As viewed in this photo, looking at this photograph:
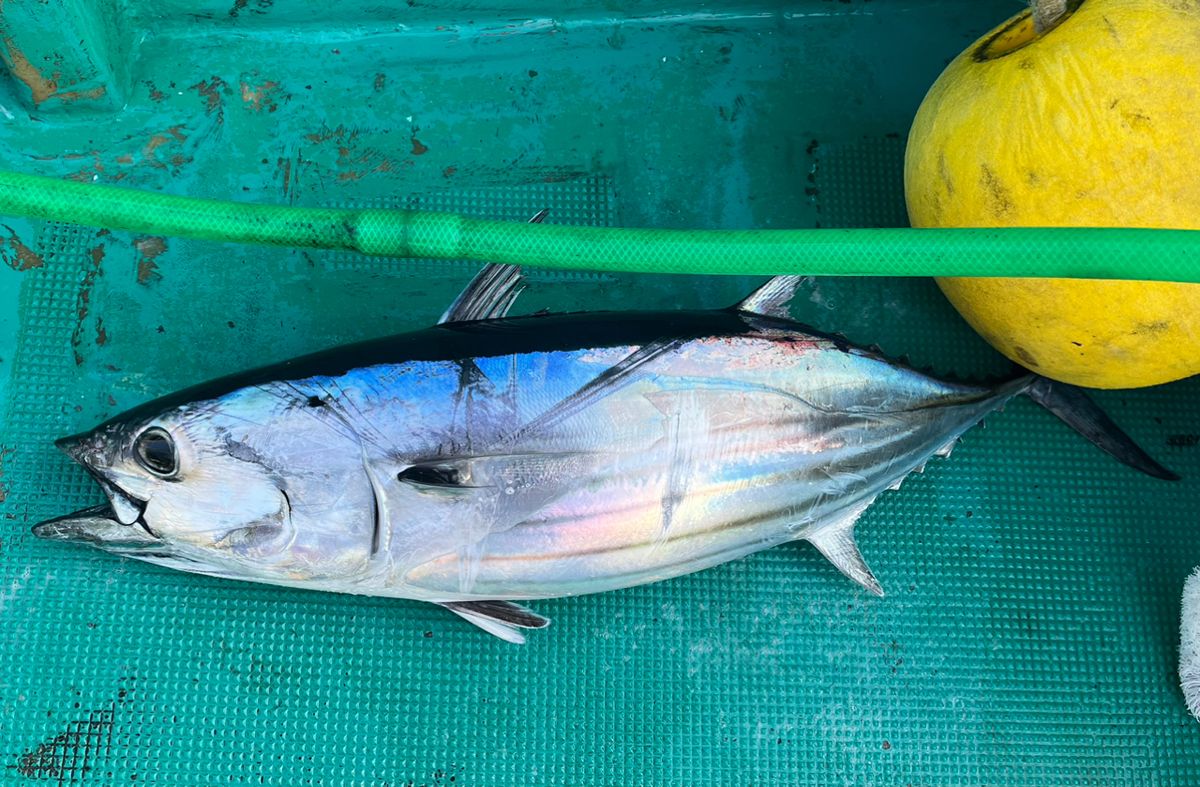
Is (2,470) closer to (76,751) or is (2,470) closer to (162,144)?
(76,751)

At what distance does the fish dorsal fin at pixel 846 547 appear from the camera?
2246 mm

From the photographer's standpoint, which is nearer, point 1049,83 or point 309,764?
point 1049,83

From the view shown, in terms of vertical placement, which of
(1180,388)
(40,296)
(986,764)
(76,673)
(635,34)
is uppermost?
(635,34)

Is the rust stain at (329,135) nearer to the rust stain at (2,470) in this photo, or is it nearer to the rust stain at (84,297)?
the rust stain at (84,297)

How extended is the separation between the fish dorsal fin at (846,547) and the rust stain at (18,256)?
90.7 inches

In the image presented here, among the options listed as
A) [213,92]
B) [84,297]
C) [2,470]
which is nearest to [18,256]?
[84,297]

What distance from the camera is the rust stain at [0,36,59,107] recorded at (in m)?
2.36

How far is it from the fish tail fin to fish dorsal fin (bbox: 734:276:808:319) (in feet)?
2.52

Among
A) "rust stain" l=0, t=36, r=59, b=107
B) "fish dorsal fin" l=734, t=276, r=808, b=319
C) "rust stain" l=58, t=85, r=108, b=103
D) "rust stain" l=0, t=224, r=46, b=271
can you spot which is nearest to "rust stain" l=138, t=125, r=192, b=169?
"rust stain" l=58, t=85, r=108, b=103

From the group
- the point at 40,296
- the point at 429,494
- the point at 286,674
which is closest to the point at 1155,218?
the point at 429,494

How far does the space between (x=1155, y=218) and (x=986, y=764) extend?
4.98 ft

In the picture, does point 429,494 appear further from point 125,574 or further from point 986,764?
point 986,764

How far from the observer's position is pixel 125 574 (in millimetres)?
2311

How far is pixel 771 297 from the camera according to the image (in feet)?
7.10
